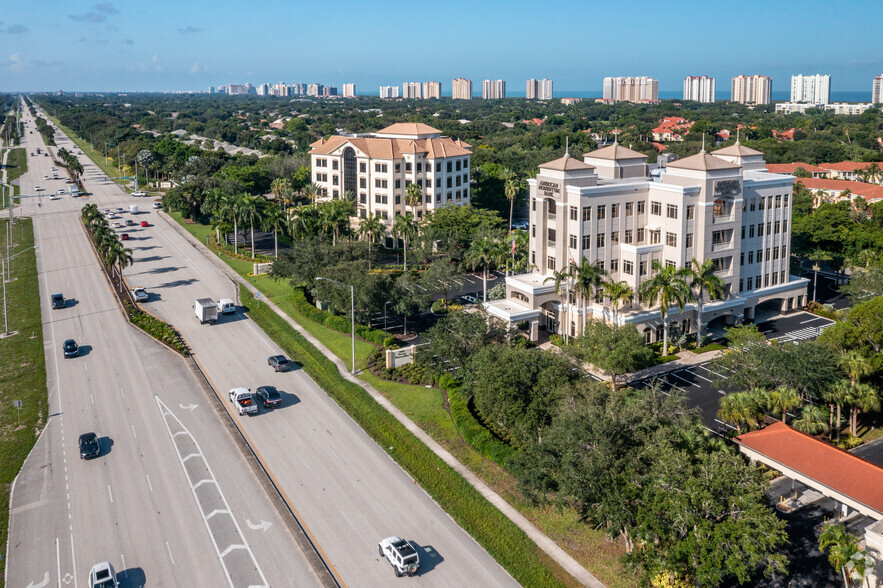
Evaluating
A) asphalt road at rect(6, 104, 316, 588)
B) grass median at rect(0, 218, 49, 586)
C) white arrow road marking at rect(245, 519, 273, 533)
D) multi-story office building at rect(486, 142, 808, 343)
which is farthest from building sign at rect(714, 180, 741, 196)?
grass median at rect(0, 218, 49, 586)

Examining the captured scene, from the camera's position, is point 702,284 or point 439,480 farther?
point 702,284

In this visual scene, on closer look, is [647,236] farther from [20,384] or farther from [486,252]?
[20,384]

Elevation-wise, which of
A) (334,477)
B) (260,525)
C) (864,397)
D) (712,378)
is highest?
(864,397)

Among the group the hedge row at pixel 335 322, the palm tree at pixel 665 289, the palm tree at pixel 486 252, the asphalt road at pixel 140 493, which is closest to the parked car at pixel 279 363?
the asphalt road at pixel 140 493

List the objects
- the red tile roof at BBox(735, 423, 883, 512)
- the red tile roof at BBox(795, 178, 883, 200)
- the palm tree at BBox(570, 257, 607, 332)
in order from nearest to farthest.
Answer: the red tile roof at BBox(735, 423, 883, 512)
the palm tree at BBox(570, 257, 607, 332)
the red tile roof at BBox(795, 178, 883, 200)

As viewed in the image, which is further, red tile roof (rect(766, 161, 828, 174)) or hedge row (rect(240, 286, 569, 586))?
red tile roof (rect(766, 161, 828, 174))

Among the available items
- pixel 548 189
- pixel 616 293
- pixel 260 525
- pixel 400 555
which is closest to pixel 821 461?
pixel 400 555

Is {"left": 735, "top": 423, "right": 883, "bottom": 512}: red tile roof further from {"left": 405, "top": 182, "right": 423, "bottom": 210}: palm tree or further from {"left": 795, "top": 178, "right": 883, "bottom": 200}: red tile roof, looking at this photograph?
{"left": 795, "top": 178, "right": 883, "bottom": 200}: red tile roof
